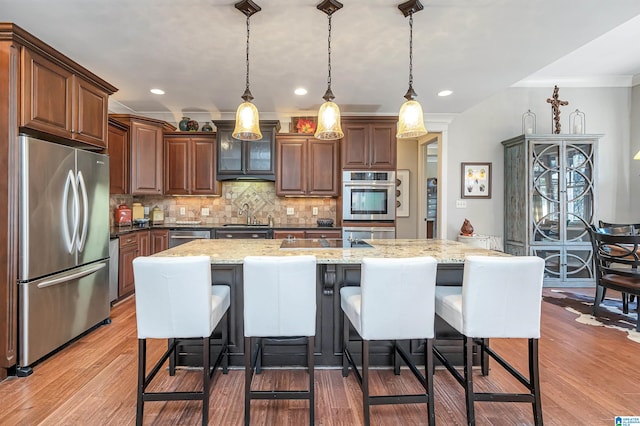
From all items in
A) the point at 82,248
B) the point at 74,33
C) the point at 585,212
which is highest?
the point at 74,33

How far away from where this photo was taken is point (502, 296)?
1.67 metres

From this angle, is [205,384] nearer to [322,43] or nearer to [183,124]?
[322,43]

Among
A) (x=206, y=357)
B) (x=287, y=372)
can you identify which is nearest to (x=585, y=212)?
(x=287, y=372)

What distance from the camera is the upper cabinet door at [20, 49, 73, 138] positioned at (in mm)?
2191

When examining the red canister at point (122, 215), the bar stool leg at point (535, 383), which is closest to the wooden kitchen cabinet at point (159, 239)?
the red canister at point (122, 215)

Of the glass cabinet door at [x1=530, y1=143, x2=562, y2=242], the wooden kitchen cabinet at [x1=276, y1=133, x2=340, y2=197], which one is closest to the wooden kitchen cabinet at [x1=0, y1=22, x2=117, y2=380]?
the wooden kitchen cabinet at [x1=276, y1=133, x2=340, y2=197]

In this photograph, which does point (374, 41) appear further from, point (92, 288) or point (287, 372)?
point (92, 288)

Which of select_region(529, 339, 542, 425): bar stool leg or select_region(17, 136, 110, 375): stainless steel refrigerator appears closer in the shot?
select_region(529, 339, 542, 425): bar stool leg

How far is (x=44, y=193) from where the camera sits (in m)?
2.31

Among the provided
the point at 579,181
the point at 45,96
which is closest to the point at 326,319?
the point at 45,96

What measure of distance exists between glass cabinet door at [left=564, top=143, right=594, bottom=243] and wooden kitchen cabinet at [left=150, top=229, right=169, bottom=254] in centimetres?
565

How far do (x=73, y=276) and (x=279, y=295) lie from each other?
198cm

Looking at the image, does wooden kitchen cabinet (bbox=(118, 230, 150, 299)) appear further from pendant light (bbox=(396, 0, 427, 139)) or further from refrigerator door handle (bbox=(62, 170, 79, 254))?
pendant light (bbox=(396, 0, 427, 139))

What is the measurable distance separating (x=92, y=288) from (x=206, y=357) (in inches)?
73.3
